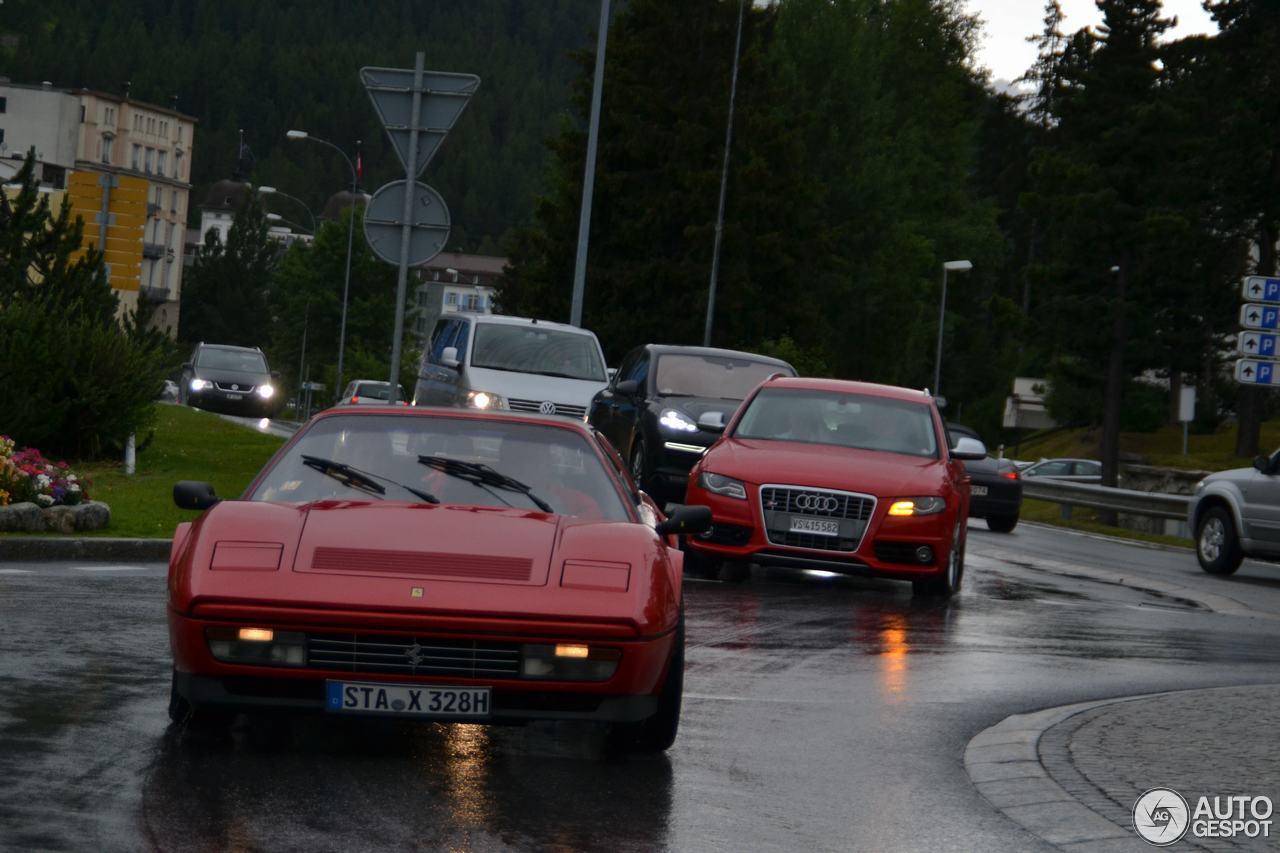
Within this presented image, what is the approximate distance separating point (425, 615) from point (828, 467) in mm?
8122

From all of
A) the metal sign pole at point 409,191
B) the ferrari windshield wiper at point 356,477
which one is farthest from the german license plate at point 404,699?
the metal sign pole at point 409,191

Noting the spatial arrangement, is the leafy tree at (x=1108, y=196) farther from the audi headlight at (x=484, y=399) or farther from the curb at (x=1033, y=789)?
the curb at (x=1033, y=789)

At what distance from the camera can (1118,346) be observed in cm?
6169


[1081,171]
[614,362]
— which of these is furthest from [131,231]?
[1081,171]

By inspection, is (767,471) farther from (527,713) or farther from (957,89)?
(957,89)

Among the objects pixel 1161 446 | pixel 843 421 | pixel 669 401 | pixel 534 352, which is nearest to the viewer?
pixel 843 421

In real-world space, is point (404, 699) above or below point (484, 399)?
below

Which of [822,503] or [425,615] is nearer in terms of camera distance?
[425,615]

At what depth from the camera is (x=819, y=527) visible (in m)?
14.7

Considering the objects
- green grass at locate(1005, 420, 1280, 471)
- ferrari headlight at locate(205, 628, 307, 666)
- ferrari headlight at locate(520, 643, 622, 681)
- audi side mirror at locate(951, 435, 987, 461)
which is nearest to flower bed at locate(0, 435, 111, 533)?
audi side mirror at locate(951, 435, 987, 461)

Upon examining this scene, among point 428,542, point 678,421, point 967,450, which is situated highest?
point 967,450

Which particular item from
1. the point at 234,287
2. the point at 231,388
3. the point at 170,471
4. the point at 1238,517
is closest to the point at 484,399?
the point at 170,471

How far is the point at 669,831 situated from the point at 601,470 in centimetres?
242

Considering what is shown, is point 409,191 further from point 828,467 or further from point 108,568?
point 828,467
